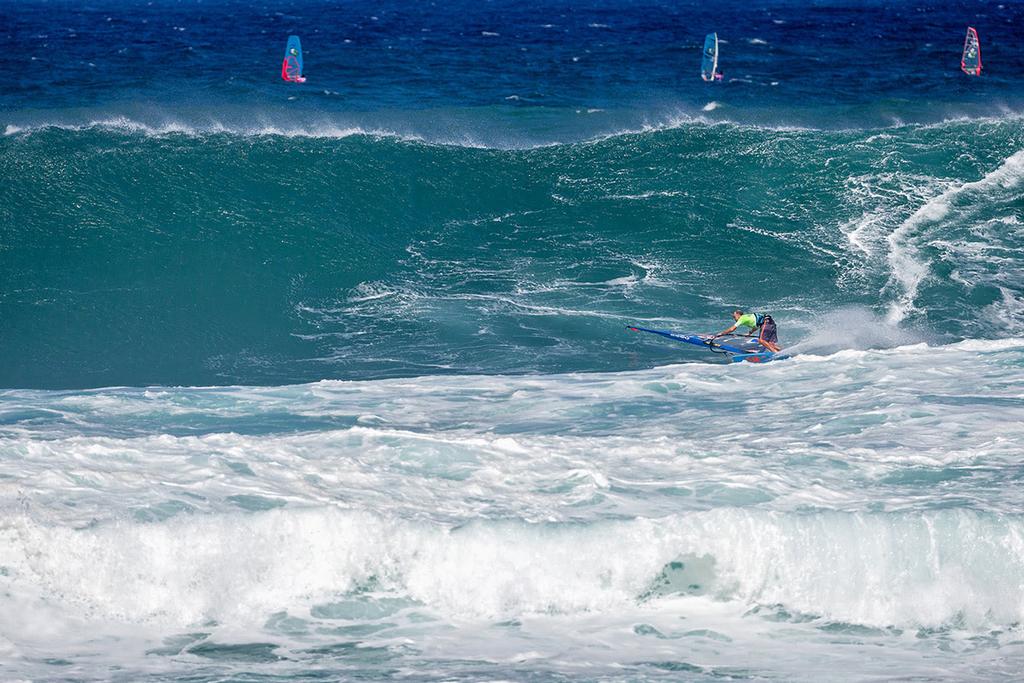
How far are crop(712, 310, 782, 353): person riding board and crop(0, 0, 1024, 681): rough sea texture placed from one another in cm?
46

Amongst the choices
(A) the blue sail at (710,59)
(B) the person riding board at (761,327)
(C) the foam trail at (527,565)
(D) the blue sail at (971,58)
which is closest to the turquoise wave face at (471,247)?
(B) the person riding board at (761,327)

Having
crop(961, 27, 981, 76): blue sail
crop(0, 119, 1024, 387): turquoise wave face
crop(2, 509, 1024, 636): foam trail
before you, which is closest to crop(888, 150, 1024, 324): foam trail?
crop(0, 119, 1024, 387): turquoise wave face

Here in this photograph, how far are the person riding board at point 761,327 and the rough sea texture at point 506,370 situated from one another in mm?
461

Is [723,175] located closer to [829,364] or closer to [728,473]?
[829,364]

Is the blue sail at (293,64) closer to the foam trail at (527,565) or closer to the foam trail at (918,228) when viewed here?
the foam trail at (918,228)

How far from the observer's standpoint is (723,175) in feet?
82.4

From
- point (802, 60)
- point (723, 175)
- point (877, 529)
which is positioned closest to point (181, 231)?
Result: point (723, 175)

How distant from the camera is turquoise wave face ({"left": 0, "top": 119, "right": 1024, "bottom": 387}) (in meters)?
18.4

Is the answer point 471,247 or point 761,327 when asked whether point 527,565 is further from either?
point 471,247

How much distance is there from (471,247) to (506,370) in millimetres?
5206

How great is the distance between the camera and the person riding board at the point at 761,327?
17609 millimetres

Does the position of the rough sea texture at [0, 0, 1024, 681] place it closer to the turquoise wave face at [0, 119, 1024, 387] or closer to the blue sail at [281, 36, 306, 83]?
the turquoise wave face at [0, 119, 1024, 387]

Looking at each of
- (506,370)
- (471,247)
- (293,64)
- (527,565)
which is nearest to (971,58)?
(293,64)

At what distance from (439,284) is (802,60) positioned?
2179 centimetres
